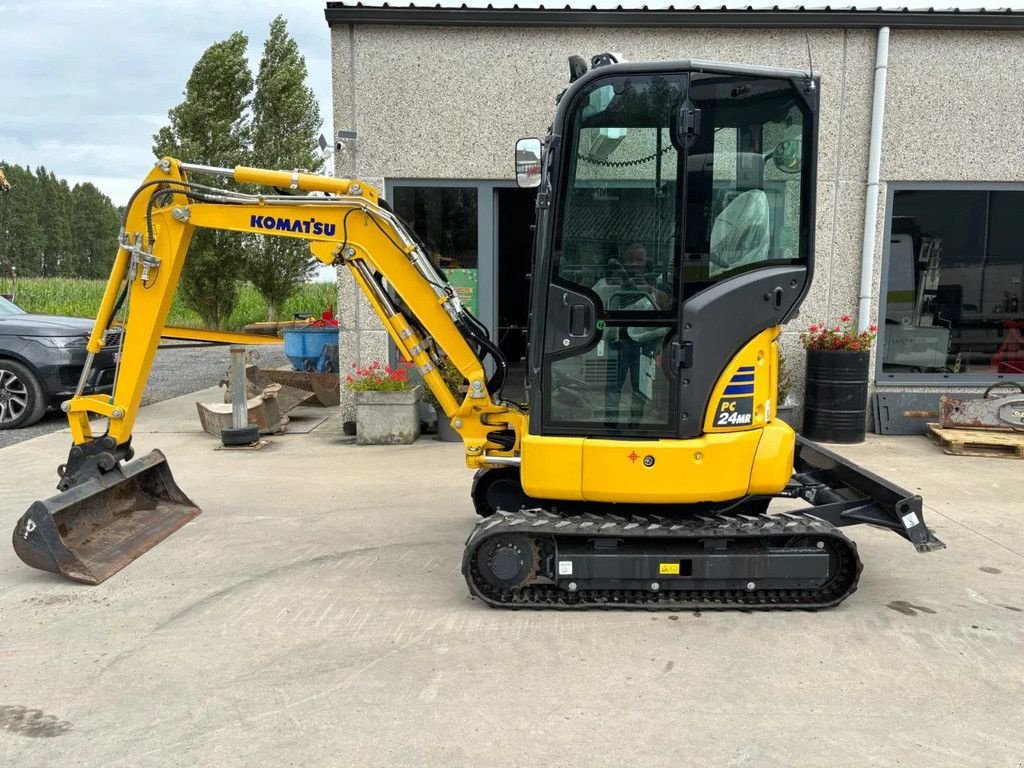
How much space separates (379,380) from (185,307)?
19933mm

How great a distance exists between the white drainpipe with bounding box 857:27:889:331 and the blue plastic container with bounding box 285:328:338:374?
6.76 m

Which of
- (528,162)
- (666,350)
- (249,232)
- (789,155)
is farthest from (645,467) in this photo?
(249,232)

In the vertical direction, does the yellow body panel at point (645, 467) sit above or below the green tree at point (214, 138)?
below

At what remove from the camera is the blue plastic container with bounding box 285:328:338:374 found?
1080 centimetres

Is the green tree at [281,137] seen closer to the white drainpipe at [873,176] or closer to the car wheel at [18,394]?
the car wheel at [18,394]

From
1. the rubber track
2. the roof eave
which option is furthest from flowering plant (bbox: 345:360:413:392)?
the rubber track

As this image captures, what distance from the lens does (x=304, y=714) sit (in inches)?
124

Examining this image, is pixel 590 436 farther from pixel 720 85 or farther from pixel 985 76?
pixel 985 76

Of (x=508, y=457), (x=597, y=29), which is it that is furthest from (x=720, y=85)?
(x=597, y=29)

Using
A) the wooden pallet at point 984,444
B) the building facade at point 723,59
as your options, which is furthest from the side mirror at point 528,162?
the wooden pallet at point 984,444

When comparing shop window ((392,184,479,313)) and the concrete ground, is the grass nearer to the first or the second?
shop window ((392,184,479,313))

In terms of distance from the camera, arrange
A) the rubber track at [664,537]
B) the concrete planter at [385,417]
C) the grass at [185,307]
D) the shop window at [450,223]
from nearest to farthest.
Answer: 1. the rubber track at [664,537]
2. the concrete planter at [385,417]
3. the shop window at [450,223]
4. the grass at [185,307]

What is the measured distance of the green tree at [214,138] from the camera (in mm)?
23250

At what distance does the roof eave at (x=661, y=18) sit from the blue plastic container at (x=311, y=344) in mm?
4066
